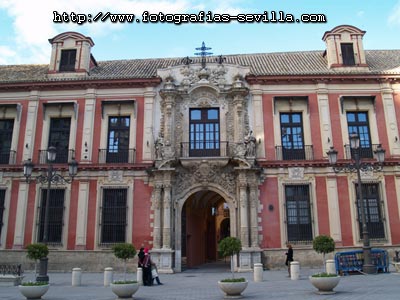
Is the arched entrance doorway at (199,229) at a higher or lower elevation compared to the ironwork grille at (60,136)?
lower

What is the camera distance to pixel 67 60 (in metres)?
22.7

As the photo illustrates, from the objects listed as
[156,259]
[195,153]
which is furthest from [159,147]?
[156,259]

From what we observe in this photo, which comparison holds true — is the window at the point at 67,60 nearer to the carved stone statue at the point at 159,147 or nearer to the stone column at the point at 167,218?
the carved stone statue at the point at 159,147

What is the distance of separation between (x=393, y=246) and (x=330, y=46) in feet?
38.9

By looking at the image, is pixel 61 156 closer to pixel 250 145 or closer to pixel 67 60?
pixel 67 60

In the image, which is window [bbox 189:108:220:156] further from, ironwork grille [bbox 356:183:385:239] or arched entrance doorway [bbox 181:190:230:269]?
ironwork grille [bbox 356:183:385:239]

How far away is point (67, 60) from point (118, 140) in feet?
20.9

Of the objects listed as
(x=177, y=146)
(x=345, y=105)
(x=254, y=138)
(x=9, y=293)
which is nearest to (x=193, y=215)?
(x=177, y=146)

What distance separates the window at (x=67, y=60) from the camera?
22562 mm

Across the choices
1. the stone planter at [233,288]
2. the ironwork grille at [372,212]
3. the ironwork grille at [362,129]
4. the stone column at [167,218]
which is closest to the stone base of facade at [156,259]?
the stone column at [167,218]

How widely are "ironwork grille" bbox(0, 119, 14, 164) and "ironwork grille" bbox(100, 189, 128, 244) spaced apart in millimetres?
6066

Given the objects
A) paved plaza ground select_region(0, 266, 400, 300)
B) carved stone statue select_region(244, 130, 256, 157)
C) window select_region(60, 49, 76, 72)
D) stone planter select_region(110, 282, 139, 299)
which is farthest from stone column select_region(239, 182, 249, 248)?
window select_region(60, 49, 76, 72)

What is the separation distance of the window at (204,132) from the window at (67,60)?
8048 millimetres

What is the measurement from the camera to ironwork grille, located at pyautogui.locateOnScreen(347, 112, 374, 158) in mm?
20078
